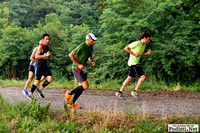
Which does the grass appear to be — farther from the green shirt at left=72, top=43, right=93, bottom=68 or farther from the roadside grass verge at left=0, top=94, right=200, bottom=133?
the green shirt at left=72, top=43, right=93, bottom=68

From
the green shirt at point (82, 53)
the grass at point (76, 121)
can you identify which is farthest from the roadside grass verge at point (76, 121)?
the green shirt at point (82, 53)

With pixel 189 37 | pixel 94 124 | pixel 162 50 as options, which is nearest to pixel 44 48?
pixel 94 124

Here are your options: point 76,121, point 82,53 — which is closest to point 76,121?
point 76,121

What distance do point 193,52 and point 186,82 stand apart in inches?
61.5

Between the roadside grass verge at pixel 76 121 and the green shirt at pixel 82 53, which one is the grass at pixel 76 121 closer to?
the roadside grass verge at pixel 76 121

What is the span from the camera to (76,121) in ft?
14.5

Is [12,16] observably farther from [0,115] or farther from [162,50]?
[0,115]

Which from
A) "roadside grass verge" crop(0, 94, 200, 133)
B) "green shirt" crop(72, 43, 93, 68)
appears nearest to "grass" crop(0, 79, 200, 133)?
"roadside grass verge" crop(0, 94, 200, 133)

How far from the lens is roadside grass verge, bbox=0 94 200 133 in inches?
157

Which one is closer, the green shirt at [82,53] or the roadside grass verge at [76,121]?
the roadside grass verge at [76,121]

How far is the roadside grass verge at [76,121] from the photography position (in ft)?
13.1

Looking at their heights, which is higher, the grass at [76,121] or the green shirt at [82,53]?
the green shirt at [82,53]

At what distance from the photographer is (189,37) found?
11516 millimetres

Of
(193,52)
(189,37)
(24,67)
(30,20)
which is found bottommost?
(24,67)
